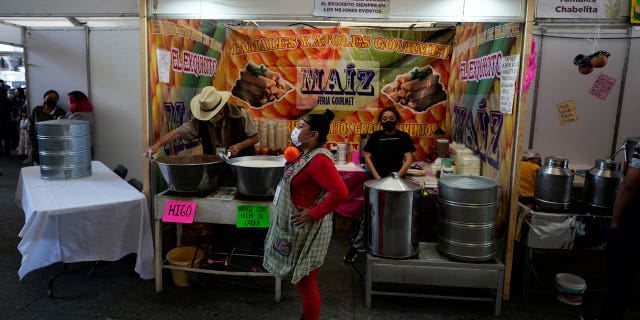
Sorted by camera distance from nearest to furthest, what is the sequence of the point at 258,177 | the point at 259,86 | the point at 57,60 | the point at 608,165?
the point at 258,177, the point at 608,165, the point at 259,86, the point at 57,60

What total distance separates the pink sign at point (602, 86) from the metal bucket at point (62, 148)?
18.9 feet

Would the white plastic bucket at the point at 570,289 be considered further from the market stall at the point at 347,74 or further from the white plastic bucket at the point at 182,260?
the white plastic bucket at the point at 182,260

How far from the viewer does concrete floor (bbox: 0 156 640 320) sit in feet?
10.8

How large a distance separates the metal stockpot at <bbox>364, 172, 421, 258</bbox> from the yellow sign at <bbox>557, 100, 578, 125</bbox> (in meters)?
3.06

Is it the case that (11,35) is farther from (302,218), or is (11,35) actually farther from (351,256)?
(302,218)

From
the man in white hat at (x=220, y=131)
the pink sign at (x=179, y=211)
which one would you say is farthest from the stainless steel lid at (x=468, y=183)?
the pink sign at (x=179, y=211)

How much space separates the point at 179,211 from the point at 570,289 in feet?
10.8

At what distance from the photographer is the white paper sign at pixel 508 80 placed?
341cm

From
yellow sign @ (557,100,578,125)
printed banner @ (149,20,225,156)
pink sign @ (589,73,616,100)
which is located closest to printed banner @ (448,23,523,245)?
yellow sign @ (557,100,578,125)

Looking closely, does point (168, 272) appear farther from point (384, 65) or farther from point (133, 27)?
point (133, 27)

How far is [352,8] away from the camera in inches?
137

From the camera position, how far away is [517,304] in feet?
11.8

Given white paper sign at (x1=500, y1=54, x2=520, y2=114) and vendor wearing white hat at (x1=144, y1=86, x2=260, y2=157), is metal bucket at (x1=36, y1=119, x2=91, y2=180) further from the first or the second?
white paper sign at (x1=500, y1=54, x2=520, y2=114)

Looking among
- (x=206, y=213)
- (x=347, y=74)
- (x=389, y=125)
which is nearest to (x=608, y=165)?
(x=389, y=125)
